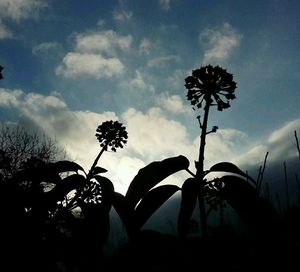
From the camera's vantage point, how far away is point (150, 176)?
2785 millimetres

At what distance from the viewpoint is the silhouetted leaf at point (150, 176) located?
2713 mm

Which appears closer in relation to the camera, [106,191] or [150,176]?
[150,176]

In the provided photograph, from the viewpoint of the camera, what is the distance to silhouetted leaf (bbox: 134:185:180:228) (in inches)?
98.8

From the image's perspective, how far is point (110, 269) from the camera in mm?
2006

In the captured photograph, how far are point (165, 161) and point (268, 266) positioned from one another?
1197 millimetres

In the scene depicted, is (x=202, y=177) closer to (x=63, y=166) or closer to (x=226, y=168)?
(x=226, y=168)

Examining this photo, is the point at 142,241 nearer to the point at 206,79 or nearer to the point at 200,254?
the point at 200,254

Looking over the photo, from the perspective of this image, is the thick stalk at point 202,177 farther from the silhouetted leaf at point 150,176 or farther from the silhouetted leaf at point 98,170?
the silhouetted leaf at point 98,170

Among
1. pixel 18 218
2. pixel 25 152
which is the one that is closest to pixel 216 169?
pixel 18 218

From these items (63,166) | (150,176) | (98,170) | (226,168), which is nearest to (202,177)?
(226,168)

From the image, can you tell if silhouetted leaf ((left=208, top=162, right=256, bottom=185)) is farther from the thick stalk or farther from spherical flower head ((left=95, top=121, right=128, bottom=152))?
spherical flower head ((left=95, top=121, right=128, bottom=152))

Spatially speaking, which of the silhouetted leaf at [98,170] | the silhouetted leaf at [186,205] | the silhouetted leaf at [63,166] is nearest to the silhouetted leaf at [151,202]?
the silhouetted leaf at [186,205]

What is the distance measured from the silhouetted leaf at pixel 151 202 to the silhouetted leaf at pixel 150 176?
57 mm

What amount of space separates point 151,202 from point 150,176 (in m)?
0.22
